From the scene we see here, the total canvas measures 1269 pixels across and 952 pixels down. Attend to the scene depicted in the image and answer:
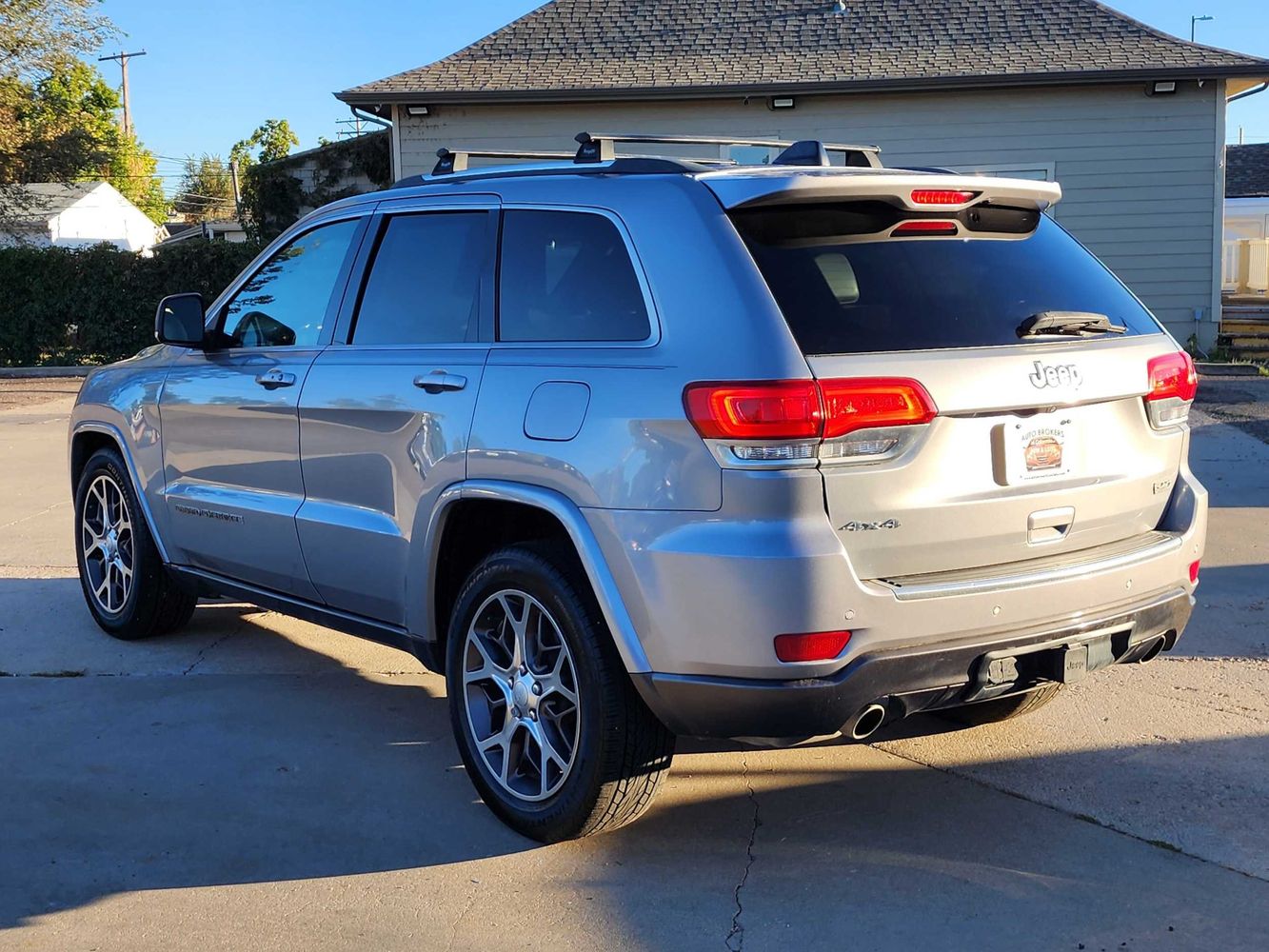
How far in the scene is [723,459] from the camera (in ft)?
10.9

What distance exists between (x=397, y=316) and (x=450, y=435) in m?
0.68

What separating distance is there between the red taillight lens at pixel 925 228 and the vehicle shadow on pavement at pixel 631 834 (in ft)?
5.77

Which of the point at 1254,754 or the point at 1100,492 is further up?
the point at 1100,492

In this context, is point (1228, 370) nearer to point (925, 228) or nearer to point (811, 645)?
point (925, 228)

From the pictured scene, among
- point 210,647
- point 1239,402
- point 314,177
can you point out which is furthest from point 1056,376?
point 314,177

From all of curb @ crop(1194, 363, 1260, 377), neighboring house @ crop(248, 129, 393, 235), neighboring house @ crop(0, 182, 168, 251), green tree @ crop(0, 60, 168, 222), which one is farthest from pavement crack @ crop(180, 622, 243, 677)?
neighboring house @ crop(0, 182, 168, 251)

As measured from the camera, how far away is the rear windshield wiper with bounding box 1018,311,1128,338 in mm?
3768

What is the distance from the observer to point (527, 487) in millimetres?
3801

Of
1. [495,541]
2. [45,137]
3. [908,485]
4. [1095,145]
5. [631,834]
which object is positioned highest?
[45,137]

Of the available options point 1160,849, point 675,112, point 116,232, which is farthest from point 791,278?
point 116,232

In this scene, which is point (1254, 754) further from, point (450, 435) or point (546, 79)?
point (546, 79)

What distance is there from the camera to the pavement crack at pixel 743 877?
133 inches

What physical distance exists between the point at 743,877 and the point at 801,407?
1359 millimetres

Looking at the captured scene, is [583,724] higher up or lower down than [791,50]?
lower down
